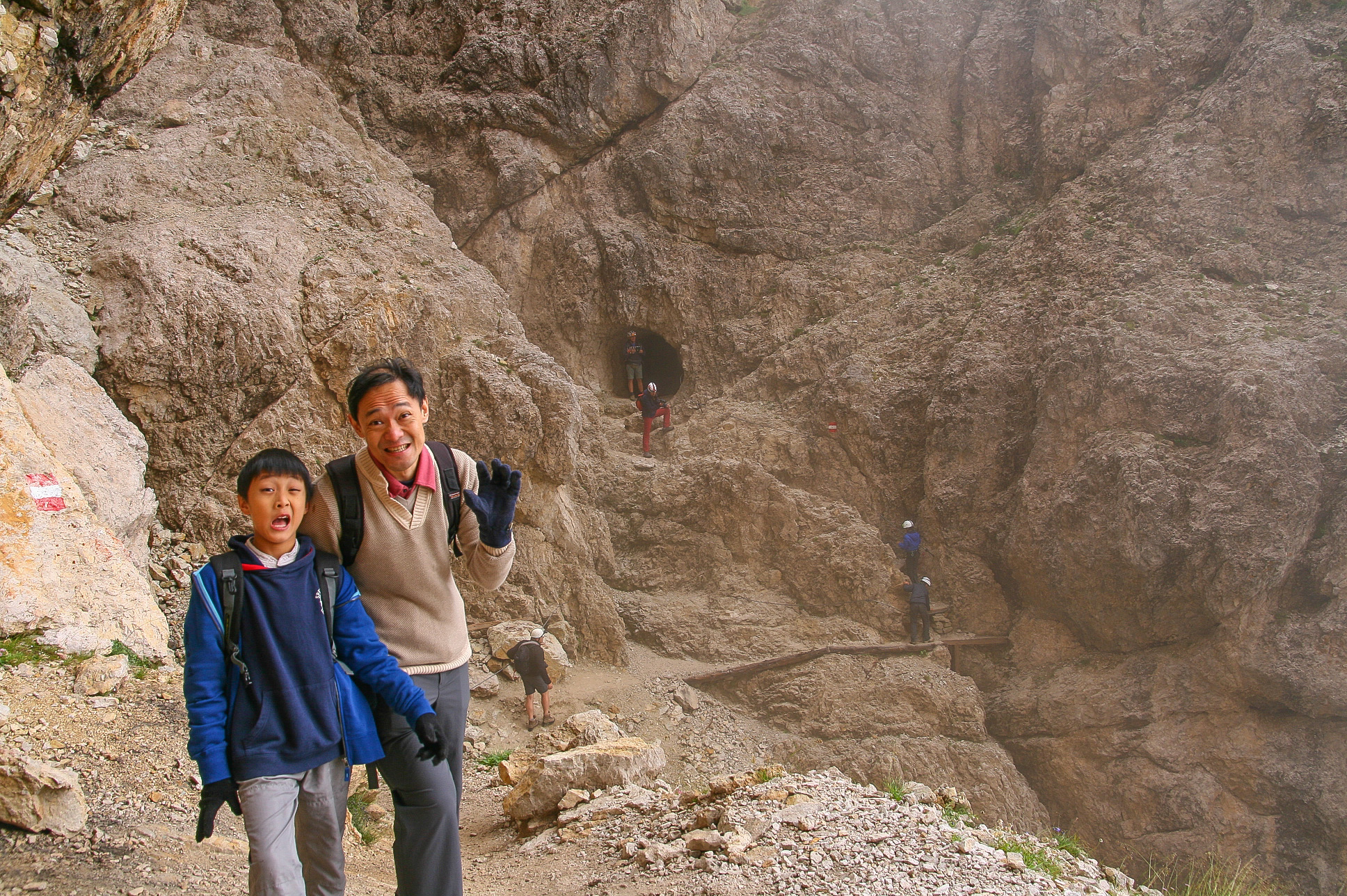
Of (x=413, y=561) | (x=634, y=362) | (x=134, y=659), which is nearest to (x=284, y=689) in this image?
(x=413, y=561)

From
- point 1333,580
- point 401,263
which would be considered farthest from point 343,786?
point 1333,580

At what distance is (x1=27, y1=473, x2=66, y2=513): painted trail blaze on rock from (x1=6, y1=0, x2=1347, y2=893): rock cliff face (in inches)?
78.6

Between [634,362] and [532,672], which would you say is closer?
[532,672]

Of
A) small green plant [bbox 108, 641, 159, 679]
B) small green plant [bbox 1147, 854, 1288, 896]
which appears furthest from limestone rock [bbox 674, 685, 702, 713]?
small green plant [bbox 108, 641, 159, 679]

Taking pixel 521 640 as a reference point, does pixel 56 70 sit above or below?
above

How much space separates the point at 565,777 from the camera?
496 centimetres

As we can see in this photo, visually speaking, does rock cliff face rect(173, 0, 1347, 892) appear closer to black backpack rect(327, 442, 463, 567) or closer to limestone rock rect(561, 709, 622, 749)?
limestone rock rect(561, 709, 622, 749)

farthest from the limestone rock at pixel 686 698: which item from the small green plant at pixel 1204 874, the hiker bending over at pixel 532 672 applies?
the small green plant at pixel 1204 874

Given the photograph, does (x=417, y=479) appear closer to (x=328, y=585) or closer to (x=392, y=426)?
(x=392, y=426)

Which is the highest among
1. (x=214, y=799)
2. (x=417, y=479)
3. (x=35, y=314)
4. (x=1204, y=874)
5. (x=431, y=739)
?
(x=35, y=314)

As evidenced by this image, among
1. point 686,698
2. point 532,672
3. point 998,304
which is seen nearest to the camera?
point 532,672

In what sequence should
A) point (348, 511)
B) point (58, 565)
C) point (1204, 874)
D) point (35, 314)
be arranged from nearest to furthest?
point (348, 511)
point (58, 565)
point (35, 314)
point (1204, 874)

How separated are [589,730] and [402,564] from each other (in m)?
4.80

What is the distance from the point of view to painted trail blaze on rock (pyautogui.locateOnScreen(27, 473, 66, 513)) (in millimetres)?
5543
